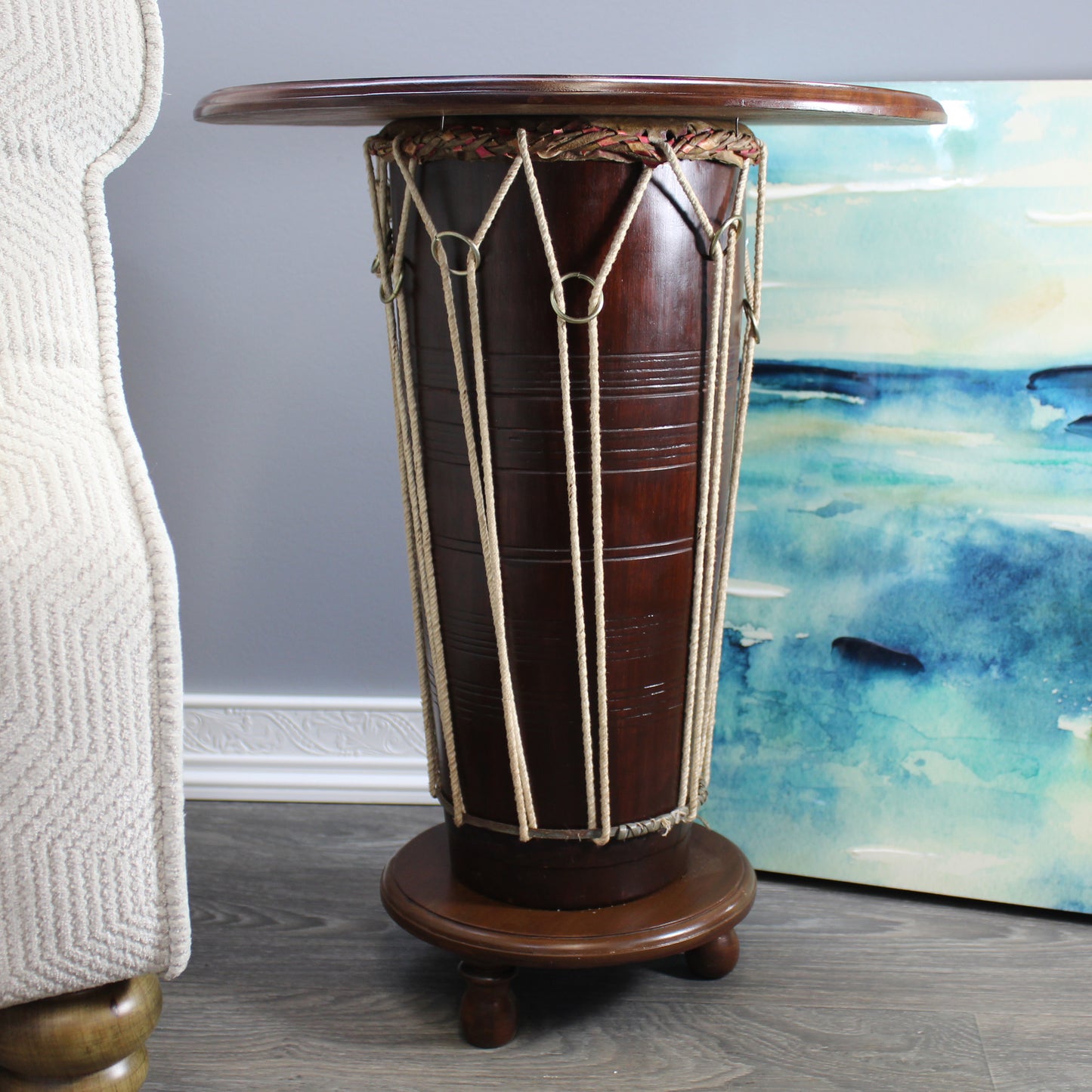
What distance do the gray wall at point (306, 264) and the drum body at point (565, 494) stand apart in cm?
45

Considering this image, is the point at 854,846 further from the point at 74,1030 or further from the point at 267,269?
the point at 267,269

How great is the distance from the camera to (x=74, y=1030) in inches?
35.3

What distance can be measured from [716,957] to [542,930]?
0.22m

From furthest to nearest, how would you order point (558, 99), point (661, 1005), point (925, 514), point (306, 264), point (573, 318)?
point (306, 264) → point (925, 514) → point (661, 1005) → point (573, 318) → point (558, 99)

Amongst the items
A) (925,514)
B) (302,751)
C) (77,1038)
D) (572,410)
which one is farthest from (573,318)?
(302,751)

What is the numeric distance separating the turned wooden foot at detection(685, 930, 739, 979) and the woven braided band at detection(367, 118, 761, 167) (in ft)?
2.58

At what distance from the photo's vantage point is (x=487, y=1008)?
3.88ft

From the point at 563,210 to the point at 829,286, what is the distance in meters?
0.48

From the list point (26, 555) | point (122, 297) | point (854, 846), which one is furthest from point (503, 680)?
point (122, 297)

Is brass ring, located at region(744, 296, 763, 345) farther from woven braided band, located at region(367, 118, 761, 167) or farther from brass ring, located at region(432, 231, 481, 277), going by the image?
brass ring, located at region(432, 231, 481, 277)

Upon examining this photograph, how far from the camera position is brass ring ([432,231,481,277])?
105 cm

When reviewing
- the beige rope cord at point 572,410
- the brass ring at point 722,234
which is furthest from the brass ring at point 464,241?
the brass ring at point 722,234

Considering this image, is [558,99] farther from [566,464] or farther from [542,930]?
[542,930]

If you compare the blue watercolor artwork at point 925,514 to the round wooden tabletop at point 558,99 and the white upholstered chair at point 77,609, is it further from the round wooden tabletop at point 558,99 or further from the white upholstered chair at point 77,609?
→ the white upholstered chair at point 77,609
